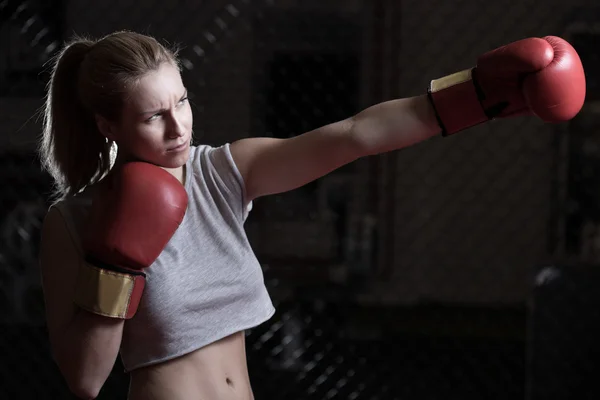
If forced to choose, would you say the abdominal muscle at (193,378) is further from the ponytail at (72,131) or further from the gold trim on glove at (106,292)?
the ponytail at (72,131)

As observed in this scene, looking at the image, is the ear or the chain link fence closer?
the ear

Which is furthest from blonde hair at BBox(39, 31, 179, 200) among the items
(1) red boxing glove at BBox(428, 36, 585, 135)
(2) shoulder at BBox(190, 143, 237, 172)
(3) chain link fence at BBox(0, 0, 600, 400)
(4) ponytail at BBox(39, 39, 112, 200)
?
(3) chain link fence at BBox(0, 0, 600, 400)

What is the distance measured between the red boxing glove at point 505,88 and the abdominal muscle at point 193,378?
390 mm

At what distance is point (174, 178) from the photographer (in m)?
0.96

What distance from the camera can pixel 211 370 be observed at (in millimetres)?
1013

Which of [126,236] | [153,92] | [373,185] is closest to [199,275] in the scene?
[126,236]

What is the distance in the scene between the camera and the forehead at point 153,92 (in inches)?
35.9

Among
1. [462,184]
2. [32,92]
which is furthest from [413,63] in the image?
[32,92]

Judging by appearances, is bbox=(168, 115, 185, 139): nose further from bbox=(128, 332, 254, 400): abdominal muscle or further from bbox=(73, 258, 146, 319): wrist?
bbox=(128, 332, 254, 400): abdominal muscle

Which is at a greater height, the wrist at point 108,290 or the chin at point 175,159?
the chin at point 175,159

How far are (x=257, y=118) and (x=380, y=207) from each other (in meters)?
0.81

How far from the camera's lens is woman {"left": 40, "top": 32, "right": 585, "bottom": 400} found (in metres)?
Result: 0.92

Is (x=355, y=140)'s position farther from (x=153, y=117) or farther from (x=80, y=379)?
(x=80, y=379)

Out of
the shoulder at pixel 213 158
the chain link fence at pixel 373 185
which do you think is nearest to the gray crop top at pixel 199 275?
the shoulder at pixel 213 158
